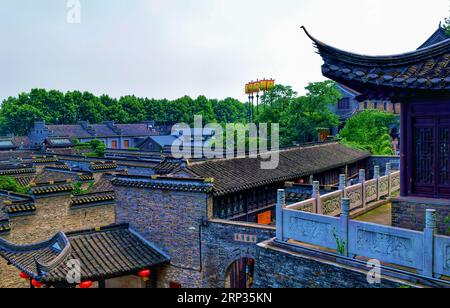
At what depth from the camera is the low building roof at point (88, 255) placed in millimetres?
12039

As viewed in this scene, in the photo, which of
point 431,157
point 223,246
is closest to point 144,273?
point 223,246

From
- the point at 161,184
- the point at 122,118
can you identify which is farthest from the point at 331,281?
the point at 122,118

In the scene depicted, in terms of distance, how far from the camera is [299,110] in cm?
3488

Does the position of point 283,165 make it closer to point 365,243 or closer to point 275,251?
point 275,251

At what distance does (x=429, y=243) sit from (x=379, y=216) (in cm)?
474

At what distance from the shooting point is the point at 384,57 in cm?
720

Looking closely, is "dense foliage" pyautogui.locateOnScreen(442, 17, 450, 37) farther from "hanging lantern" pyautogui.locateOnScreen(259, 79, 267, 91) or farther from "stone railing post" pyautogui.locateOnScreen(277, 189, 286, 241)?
"hanging lantern" pyautogui.locateOnScreen(259, 79, 267, 91)

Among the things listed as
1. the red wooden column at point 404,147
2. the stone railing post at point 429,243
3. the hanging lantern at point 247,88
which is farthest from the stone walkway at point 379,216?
the hanging lantern at point 247,88

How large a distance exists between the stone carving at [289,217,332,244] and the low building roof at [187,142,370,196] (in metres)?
6.05

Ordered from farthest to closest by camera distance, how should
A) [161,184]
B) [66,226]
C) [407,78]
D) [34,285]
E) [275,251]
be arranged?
1. [66,226]
2. [161,184]
3. [34,285]
4. [275,251]
5. [407,78]

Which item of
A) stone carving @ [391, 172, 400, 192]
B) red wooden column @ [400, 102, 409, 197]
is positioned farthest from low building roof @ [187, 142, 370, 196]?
red wooden column @ [400, 102, 409, 197]

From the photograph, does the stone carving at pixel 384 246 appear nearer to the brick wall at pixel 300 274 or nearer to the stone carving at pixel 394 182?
the brick wall at pixel 300 274

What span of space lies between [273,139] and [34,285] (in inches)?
985

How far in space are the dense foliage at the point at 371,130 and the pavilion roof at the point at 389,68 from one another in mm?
26946
